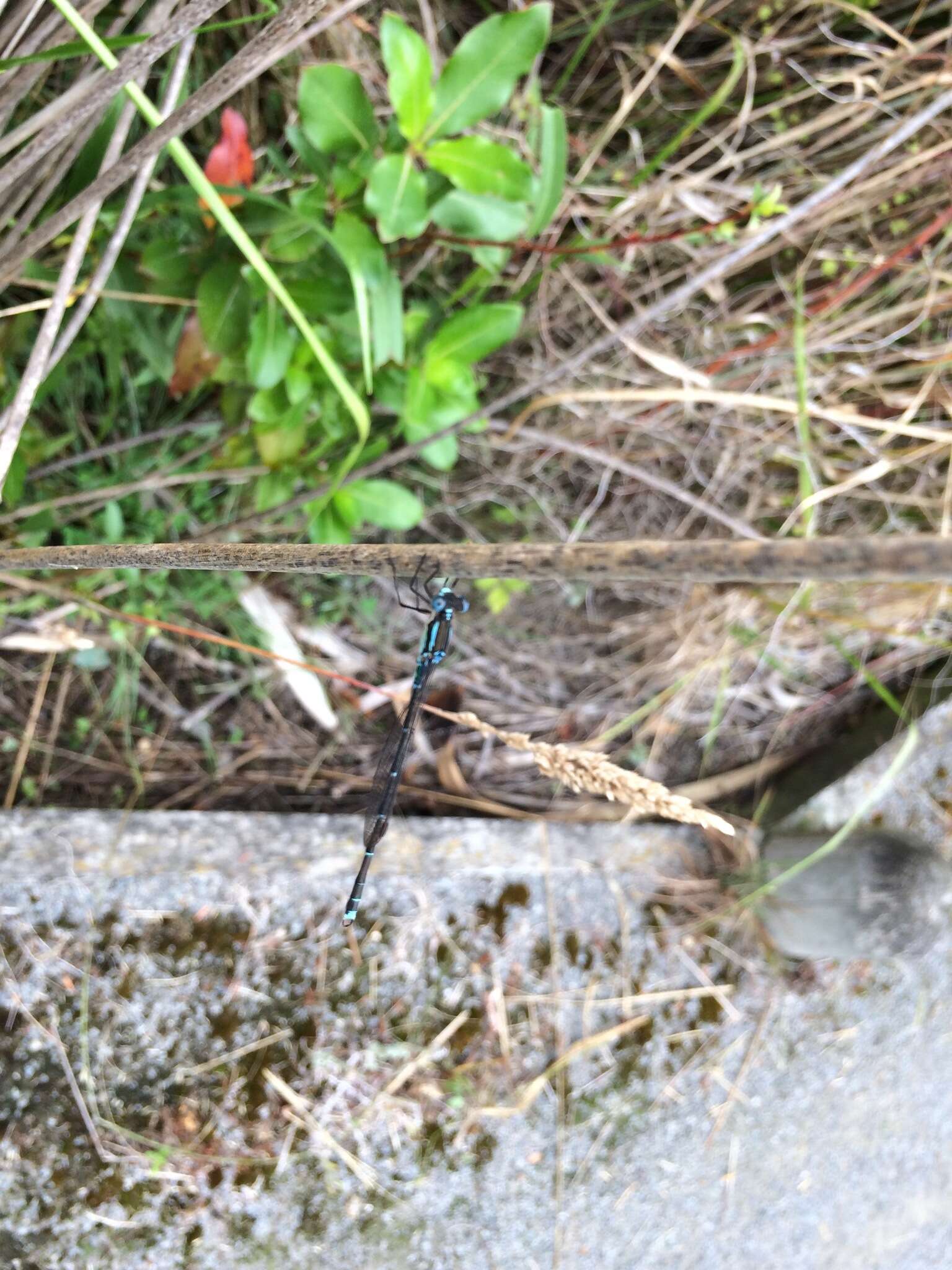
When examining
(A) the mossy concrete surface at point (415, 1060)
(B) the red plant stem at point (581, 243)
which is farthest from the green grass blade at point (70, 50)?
(A) the mossy concrete surface at point (415, 1060)

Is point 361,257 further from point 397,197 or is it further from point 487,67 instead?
point 487,67

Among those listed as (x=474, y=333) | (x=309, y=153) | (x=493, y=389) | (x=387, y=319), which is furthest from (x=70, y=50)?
(x=493, y=389)

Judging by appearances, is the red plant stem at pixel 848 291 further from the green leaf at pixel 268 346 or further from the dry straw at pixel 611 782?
the dry straw at pixel 611 782

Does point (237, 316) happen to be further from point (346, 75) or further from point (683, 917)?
point (683, 917)

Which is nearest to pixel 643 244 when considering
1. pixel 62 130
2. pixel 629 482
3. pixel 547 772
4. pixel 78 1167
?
pixel 629 482

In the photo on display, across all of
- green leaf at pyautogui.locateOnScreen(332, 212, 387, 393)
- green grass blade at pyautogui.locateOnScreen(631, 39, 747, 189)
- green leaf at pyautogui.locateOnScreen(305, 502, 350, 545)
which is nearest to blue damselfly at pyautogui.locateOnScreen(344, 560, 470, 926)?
green leaf at pyautogui.locateOnScreen(305, 502, 350, 545)

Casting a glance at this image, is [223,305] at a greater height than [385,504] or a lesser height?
greater

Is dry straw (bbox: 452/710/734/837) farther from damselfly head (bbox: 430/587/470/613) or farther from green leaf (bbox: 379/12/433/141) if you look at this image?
green leaf (bbox: 379/12/433/141)
